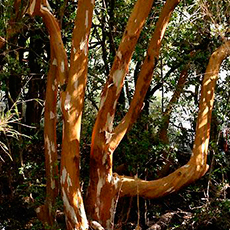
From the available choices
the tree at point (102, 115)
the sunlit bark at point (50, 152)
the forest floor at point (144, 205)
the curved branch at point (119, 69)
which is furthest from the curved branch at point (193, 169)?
the sunlit bark at point (50, 152)

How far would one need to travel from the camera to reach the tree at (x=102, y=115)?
462cm

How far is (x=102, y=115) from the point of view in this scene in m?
4.76

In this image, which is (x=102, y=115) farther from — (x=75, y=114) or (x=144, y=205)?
(x=144, y=205)

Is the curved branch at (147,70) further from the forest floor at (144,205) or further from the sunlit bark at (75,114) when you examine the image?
the forest floor at (144,205)

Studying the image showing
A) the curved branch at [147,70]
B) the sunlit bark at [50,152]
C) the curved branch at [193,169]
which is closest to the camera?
the curved branch at [147,70]

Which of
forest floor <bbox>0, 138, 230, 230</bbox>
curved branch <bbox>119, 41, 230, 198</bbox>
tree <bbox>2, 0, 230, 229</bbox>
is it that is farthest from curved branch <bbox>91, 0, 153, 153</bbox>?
forest floor <bbox>0, 138, 230, 230</bbox>

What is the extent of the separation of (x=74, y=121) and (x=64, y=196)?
2.73 feet

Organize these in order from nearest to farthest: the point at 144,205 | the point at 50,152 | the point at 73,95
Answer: the point at 73,95 → the point at 50,152 → the point at 144,205

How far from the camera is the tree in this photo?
4617 mm

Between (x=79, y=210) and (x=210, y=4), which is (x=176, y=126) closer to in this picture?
(x=210, y=4)

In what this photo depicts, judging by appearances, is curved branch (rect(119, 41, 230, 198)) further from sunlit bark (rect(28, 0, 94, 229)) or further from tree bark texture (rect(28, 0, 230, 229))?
sunlit bark (rect(28, 0, 94, 229))

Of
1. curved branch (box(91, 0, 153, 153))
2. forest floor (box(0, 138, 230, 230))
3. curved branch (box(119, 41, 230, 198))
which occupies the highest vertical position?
curved branch (box(91, 0, 153, 153))

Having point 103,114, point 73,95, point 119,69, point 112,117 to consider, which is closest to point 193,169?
point 112,117

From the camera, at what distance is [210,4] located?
546 centimetres
